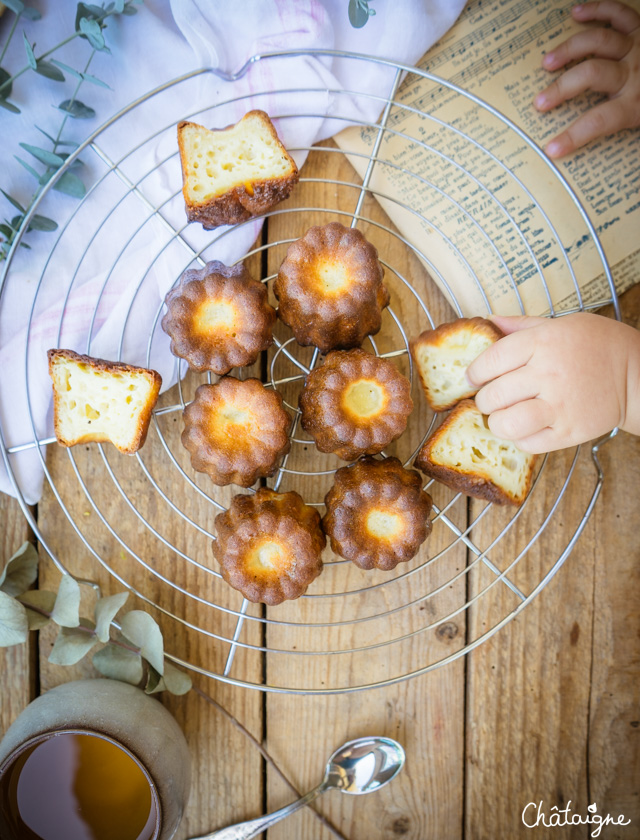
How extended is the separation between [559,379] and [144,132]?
57.3 inches

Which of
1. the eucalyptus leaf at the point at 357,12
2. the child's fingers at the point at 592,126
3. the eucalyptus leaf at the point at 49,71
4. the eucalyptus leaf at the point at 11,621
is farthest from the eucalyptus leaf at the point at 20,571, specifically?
the child's fingers at the point at 592,126

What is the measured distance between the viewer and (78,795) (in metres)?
1.59

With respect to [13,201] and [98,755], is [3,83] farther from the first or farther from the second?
[98,755]

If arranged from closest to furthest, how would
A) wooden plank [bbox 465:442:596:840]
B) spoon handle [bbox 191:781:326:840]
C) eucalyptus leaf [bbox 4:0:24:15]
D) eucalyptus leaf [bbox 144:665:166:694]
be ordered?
eucalyptus leaf [bbox 4:0:24:15] → eucalyptus leaf [bbox 144:665:166:694] → spoon handle [bbox 191:781:326:840] → wooden plank [bbox 465:442:596:840]

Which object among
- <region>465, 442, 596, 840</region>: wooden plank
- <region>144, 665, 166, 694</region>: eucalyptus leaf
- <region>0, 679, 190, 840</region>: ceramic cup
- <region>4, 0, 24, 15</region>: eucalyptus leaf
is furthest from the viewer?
<region>465, 442, 596, 840</region>: wooden plank

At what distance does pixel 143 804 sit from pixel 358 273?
157 cm

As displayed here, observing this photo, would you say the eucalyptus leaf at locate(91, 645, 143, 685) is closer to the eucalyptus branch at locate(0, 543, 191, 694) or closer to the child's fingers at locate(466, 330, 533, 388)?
the eucalyptus branch at locate(0, 543, 191, 694)

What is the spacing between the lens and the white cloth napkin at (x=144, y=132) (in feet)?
5.87

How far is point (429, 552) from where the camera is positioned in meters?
1.93

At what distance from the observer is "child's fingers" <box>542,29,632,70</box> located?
1.87 metres

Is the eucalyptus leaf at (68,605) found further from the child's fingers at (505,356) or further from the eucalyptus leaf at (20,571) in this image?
the child's fingers at (505,356)

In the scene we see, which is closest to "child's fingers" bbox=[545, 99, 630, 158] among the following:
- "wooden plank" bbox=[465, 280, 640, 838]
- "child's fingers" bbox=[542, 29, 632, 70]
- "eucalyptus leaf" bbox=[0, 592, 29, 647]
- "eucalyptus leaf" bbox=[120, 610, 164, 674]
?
"child's fingers" bbox=[542, 29, 632, 70]

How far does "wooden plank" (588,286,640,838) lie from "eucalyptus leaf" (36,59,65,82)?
6.72ft

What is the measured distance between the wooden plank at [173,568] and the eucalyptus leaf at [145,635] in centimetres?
18
